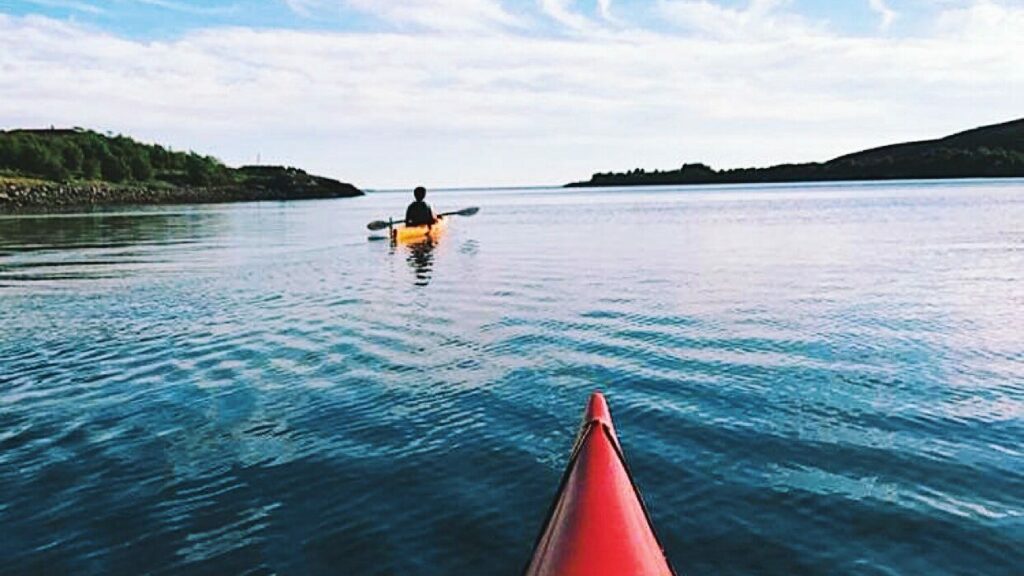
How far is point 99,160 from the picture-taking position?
15688 cm

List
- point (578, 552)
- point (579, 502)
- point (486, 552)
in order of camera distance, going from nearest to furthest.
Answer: point (578, 552), point (579, 502), point (486, 552)

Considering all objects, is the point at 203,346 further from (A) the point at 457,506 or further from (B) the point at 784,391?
(B) the point at 784,391

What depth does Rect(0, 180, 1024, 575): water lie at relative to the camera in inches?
303

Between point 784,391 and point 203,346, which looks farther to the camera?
point 203,346

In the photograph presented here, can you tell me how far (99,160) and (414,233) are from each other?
137308mm

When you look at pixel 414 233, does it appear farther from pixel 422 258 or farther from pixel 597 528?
pixel 597 528

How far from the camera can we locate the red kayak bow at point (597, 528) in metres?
5.08

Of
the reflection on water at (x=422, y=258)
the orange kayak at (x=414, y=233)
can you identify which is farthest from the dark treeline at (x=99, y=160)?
the reflection on water at (x=422, y=258)

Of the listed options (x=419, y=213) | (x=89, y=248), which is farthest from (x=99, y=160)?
(x=419, y=213)

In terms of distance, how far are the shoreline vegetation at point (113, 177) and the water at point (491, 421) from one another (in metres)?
102

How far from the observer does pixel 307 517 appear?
824cm

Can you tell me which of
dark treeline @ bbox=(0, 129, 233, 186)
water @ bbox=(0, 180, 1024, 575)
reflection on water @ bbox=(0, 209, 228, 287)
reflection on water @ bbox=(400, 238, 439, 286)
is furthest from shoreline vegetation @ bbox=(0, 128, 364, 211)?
water @ bbox=(0, 180, 1024, 575)

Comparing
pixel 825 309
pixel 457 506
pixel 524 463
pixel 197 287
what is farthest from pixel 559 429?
pixel 197 287

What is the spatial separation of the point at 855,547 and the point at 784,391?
5.16 m
